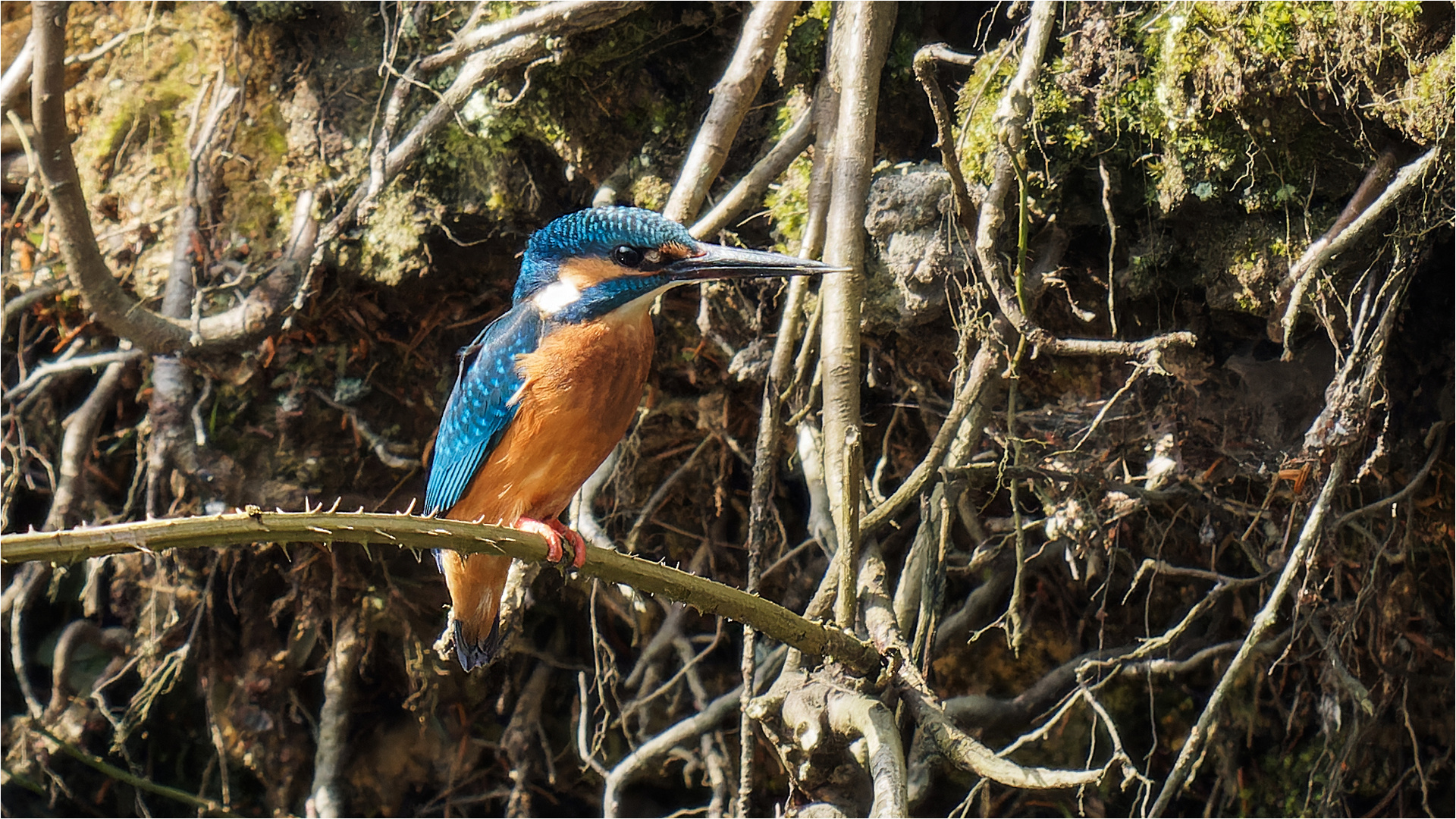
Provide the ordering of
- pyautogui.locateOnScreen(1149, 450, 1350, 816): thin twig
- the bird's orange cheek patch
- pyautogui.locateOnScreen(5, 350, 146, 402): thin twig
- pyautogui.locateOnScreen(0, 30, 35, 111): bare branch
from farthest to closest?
1. pyautogui.locateOnScreen(5, 350, 146, 402): thin twig
2. pyautogui.locateOnScreen(0, 30, 35, 111): bare branch
3. pyautogui.locateOnScreen(1149, 450, 1350, 816): thin twig
4. the bird's orange cheek patch

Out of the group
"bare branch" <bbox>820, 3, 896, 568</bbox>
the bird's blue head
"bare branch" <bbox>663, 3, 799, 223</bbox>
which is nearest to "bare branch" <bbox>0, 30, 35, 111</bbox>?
the bird's blue head

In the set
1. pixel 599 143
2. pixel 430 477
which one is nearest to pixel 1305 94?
pixel 599 143

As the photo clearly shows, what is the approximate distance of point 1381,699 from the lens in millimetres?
2689

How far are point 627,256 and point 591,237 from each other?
8 centimetres

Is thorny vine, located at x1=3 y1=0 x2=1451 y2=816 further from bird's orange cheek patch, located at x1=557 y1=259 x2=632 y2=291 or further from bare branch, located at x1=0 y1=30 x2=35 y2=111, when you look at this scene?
bird's orange cheek patch, located at x1=557 y1=259 x2=632 y2=291

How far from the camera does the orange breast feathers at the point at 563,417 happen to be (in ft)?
6.86

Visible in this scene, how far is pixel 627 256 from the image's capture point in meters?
2.09

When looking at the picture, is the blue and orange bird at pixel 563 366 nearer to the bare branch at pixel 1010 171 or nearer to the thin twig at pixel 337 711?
the bare branch at pixel 1010 171

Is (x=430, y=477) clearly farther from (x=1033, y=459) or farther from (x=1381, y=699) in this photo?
(x=1381, y=699)

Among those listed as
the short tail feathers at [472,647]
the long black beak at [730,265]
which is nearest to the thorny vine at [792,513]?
the short tail feathers at [472,647]

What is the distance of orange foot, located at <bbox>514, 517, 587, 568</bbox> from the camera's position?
1875 mm

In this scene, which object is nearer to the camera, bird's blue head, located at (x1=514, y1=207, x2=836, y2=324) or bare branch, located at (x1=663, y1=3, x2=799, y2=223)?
bird's blue head, located at (x1=514, y1=207, x2=836, y2=324)

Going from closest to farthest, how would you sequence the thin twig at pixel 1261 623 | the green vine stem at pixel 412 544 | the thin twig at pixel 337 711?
the green vine stem at pixel 412 544 < the thin twig at pixel 1261 623 < the thin twig at pixel 337 711

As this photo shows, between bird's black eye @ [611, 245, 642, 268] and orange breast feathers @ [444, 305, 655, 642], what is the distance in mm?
99
